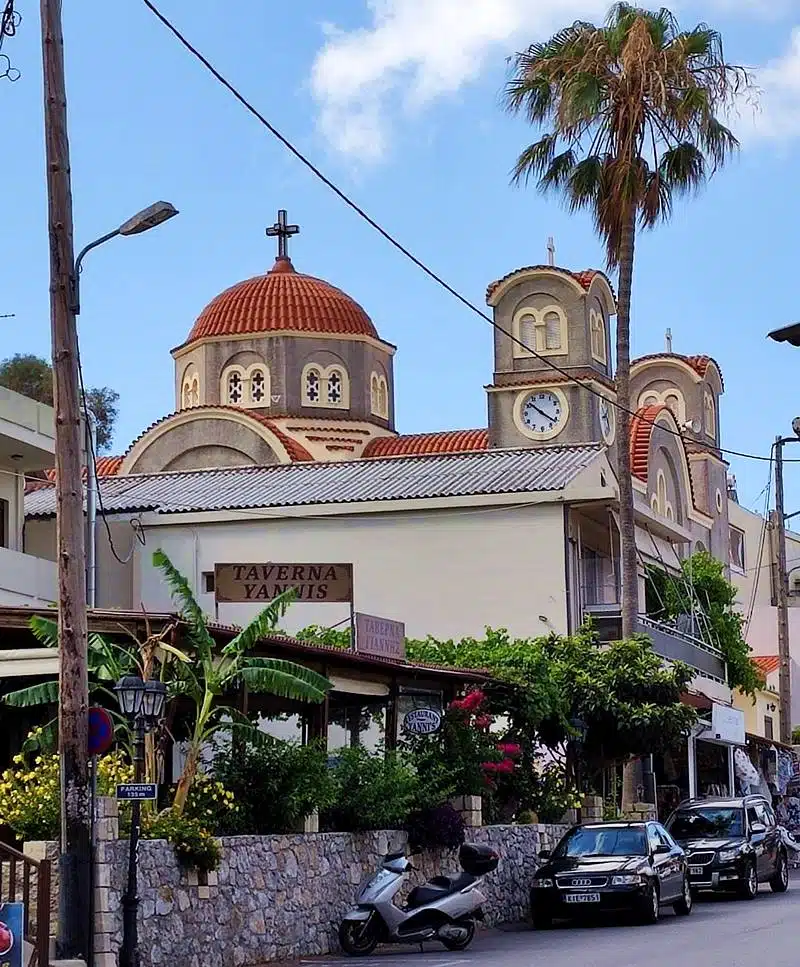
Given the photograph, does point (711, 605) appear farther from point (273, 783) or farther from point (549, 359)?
point (273, 783)

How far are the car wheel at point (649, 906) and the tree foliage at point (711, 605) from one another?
2014 cm

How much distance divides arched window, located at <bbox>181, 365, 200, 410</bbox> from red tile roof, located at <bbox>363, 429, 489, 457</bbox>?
6.35m

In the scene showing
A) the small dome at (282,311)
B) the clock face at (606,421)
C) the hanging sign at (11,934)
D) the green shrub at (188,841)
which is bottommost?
the hanging sign at (11,934)

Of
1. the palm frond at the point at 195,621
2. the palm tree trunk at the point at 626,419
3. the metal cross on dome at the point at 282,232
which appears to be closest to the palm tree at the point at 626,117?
the palm tree trunk at the point at 626,419

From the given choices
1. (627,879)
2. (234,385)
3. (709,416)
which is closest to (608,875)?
(627,879)

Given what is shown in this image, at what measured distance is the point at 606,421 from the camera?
179ft

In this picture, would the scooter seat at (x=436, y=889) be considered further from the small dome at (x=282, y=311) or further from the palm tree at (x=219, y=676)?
the small dome at (x=282, y=311)

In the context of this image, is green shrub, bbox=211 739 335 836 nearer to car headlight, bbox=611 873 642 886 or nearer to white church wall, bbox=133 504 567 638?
car headlight, bbox=611 873 642 886

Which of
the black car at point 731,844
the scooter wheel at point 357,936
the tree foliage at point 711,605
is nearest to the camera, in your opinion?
the scooter wheel at point 357,936

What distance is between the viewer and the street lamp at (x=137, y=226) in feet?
49.9

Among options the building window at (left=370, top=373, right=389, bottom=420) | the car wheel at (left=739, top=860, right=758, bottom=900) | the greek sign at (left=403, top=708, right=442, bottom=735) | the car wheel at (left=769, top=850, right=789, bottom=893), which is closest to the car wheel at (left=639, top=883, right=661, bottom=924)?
the greek sign at (left=403, top=708, right=442, bottom=735)

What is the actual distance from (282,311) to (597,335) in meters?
10.4

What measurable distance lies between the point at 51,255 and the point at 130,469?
38253 millimetres

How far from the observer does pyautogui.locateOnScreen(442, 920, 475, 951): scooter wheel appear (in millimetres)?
20250
